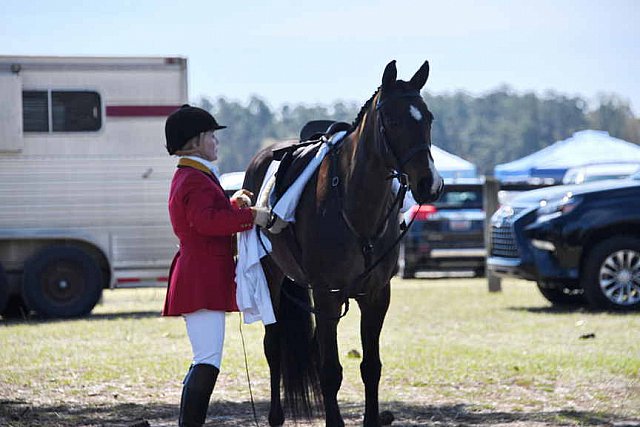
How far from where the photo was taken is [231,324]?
615 inches

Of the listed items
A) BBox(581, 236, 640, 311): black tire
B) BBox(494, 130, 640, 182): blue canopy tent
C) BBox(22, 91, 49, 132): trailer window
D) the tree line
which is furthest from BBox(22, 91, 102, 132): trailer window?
the tree line

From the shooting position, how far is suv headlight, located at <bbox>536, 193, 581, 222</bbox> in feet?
51.0

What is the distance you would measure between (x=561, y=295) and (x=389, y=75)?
1012 cm

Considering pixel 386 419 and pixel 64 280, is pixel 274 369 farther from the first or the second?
pixel 64 280

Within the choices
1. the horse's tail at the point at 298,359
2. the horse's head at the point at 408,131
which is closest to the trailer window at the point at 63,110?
Result: the horse's tail at the point at 298,359

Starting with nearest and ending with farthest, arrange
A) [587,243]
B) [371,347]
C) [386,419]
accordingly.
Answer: [371,347] → [386,419] → [587,243]

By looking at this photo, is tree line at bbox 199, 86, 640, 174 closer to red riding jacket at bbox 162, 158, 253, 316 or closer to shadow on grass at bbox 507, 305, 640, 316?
shadow on grass at bbox 507, 305, 640, 316

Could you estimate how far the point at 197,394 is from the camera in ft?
21.5

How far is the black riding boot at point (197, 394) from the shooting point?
655 cm

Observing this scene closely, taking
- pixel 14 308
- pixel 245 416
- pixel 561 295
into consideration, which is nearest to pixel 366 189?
pixel 245 416

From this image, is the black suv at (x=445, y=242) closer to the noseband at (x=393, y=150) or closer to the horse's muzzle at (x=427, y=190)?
the noseband at (x=393, y=150)

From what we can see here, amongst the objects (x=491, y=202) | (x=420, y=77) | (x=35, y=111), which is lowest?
(x=491, y=202)

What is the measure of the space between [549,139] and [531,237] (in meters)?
121

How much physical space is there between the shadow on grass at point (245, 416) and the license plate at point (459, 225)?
1516 centimetres
